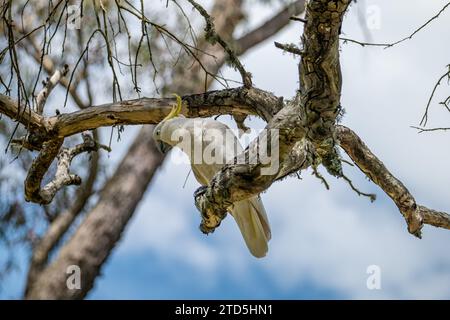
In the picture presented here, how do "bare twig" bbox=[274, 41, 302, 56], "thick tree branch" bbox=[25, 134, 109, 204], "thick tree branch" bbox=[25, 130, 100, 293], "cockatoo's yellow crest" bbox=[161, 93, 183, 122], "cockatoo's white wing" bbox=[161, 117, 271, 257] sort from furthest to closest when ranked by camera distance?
1. "thick tree branch" bbox=[25, 130, 100, 293]
2. "thick tree branch" bbox=[25, 134, 109, 204]
3. "cockatoo's yellow crest" bbox=[161, 93, 183, 122]
4. "cockatoo's white wing" bbox=[161, 117, 271, 257]
5. "bare twig" bbox=[274, 41, 302, 56]

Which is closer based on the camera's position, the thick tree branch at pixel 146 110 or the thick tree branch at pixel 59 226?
the thick tree branch at pixel 146 110

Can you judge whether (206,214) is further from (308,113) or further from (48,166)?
(48,166)

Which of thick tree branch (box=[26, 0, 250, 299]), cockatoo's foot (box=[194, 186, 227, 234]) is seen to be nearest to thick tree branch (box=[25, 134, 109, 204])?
cockatoo's foot (box=[194, 186, 227, 234])

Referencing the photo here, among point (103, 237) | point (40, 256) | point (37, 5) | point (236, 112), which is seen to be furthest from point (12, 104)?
point (40, 256)

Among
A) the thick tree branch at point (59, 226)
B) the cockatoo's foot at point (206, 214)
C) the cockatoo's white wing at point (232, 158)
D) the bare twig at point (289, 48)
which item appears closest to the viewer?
the bare twig at point (289, 48)

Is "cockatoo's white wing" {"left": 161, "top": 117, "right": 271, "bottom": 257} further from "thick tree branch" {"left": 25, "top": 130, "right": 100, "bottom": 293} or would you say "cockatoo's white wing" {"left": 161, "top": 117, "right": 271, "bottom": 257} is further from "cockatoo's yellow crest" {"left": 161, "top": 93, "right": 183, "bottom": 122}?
"thick tree branch" {"left": 25, "top": 130, "right": 100, "bottom": 293}

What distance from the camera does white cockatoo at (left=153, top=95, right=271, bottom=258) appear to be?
2352 mm

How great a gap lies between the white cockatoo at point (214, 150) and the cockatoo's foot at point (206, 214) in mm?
175

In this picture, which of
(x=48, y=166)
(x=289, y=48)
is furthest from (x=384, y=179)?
(x=48, y=166)

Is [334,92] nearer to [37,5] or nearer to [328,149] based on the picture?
[328,149]

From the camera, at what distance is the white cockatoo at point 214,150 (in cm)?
235

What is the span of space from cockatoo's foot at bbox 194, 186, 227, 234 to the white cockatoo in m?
0.18

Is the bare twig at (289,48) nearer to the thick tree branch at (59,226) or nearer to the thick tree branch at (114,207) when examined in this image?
the thick tree branch at (114,207)

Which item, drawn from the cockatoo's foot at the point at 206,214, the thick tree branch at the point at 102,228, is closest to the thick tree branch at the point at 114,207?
the thick tree branch at the point at 102,228
